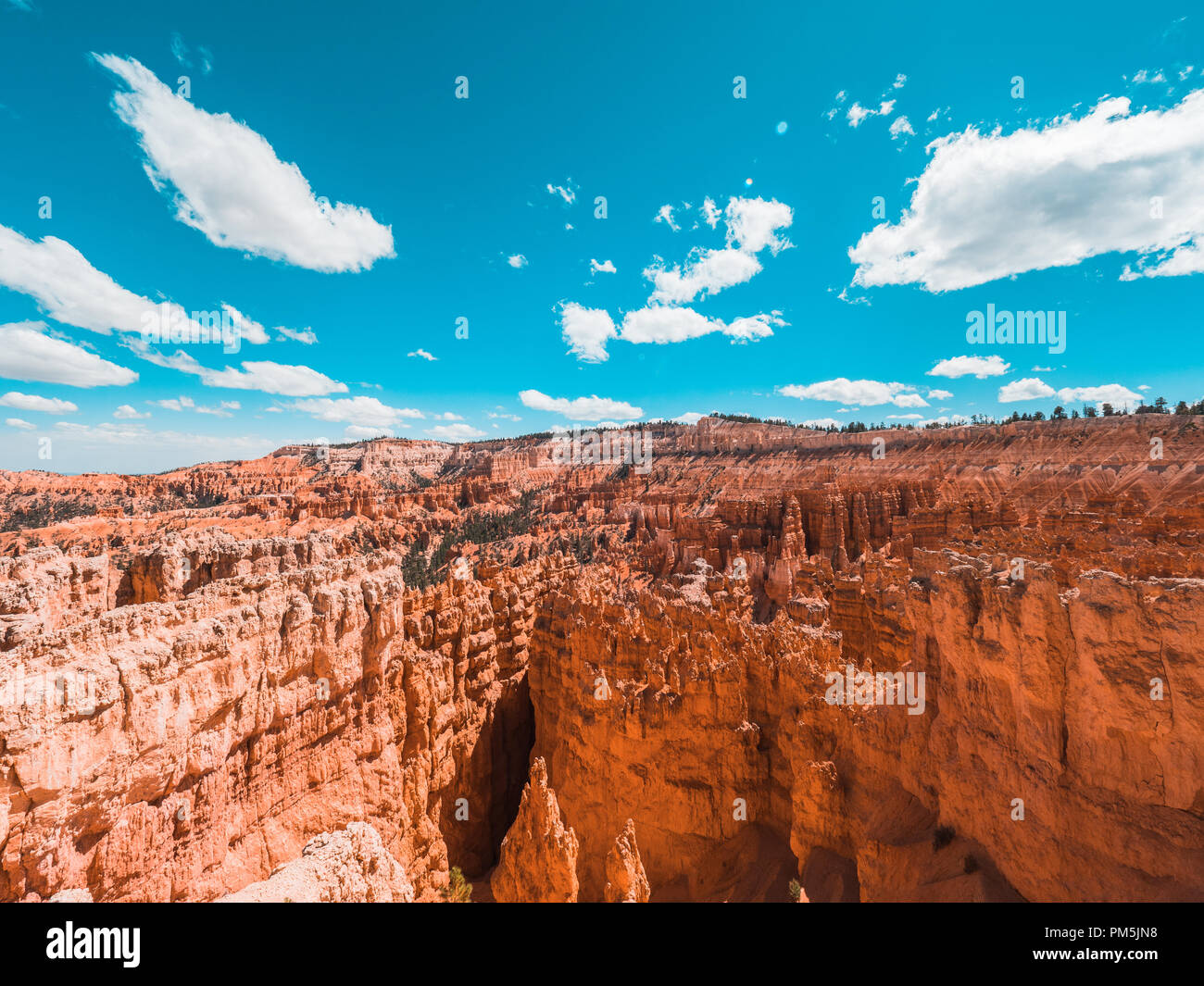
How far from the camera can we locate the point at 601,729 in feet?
48.9

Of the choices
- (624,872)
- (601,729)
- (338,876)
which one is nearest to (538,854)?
(624,872)

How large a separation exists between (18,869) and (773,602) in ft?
98.6

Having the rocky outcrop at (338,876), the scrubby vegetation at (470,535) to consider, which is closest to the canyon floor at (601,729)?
the rocky outcrop at (338,876)

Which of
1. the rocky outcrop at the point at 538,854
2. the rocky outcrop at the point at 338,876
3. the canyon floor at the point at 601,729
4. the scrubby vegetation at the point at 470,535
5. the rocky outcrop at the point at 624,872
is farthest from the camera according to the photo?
the scrubby vegetation at the point at 470,535

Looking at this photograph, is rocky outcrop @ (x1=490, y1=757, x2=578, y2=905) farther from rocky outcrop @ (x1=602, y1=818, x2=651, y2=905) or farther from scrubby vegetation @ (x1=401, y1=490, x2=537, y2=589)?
scrubby vegetation @ (x1=401, y1=490, x2=537, y2=589)

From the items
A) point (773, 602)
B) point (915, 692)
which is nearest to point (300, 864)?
point (915, 692)

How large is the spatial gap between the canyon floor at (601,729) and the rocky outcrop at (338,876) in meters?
0.04

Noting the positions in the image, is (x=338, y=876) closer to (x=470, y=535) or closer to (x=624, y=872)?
(x=624, y=872)

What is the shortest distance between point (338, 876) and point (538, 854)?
536cm

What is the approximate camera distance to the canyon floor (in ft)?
21.1

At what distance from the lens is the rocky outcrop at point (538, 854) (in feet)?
32.7

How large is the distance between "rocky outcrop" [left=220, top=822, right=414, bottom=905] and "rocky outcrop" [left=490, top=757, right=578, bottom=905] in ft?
12.2

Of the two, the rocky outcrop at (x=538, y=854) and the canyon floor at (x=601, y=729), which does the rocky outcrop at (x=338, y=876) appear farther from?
the rocky outcrop at (x=538, y=854)

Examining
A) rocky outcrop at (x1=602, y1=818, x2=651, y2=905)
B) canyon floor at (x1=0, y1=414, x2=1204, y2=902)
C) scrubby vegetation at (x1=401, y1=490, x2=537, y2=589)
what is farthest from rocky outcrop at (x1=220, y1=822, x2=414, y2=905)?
scrubby vegetation at (x1=401, y1=490, x2=537, y2=589)
